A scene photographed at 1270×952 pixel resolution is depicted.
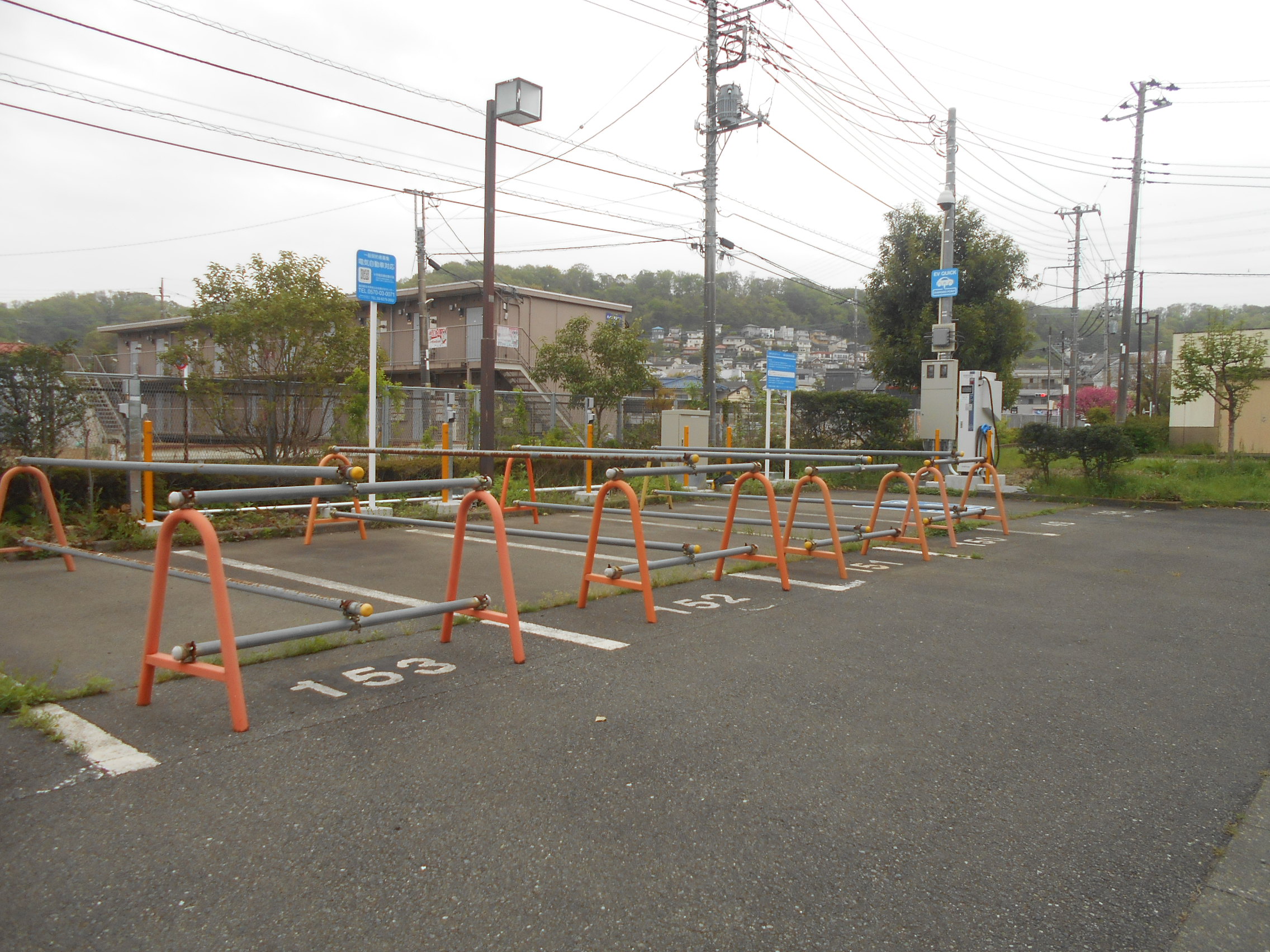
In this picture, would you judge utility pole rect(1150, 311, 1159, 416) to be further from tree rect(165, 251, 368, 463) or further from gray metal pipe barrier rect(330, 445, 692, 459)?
gray metal pipe barrier rect(330, 445, 692, 459)

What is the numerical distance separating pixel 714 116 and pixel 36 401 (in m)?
14.2

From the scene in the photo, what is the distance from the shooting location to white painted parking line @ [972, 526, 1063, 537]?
401 inches

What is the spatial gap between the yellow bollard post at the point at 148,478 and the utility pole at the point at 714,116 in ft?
35.1

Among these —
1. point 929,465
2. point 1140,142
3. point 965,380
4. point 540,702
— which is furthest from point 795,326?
point 540,702

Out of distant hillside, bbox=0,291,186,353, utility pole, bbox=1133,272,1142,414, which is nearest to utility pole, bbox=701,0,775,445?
distant hillside, bbox=0,291,186,353

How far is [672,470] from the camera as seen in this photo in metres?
5.73

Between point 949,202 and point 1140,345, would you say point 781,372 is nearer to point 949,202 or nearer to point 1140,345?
point 949,202

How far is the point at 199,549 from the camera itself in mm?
8062

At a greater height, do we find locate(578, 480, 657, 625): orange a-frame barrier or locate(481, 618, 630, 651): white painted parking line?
locate(578, 480, 657, 625): orange a-frame barrier

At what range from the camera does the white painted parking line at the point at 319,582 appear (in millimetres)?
5906

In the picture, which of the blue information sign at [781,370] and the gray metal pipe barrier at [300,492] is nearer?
the gray metal pipe barrier at [300,492]

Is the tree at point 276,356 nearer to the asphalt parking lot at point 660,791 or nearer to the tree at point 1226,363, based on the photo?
the asphalt parking lot at point 660,791

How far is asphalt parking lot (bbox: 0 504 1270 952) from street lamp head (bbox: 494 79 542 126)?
8743 mm

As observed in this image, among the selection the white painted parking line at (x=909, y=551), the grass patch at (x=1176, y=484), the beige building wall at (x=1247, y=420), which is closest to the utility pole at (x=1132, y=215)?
the beige building wall at (x=1247, y=420)
